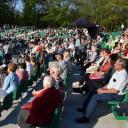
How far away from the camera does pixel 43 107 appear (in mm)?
7723

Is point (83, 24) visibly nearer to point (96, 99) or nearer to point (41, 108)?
point (96, 99)

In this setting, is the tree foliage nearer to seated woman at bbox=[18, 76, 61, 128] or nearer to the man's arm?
the man's arm

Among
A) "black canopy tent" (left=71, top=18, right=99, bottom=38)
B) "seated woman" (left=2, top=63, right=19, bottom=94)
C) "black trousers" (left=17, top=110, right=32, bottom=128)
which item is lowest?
"black trousers" (left=17, top=110, right=32, bottom=128)

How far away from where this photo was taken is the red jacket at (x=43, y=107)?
25.1 feet

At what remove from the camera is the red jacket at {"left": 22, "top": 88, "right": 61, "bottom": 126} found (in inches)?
301

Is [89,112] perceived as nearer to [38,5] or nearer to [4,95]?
[4,95]

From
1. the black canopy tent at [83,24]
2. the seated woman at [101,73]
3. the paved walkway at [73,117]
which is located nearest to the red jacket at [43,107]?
the paved walkway at [73,117]

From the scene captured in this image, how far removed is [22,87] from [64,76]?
4.97ft

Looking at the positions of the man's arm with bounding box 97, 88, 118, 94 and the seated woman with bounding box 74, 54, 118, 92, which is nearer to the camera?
the man's arm with bounding box 97, 88, 118, 94

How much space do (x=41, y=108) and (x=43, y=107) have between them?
4 cm

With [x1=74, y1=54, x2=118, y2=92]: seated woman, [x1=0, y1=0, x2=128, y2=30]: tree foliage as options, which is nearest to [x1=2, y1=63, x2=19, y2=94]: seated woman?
[x1=74, y1=54, x2=118, y2=92]: seated woman

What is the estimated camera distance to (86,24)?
3036 cm

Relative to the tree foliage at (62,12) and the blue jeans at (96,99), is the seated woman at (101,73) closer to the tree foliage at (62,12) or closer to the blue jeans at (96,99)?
the blue jeans at (96,99)

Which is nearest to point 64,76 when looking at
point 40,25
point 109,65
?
point 109,65
